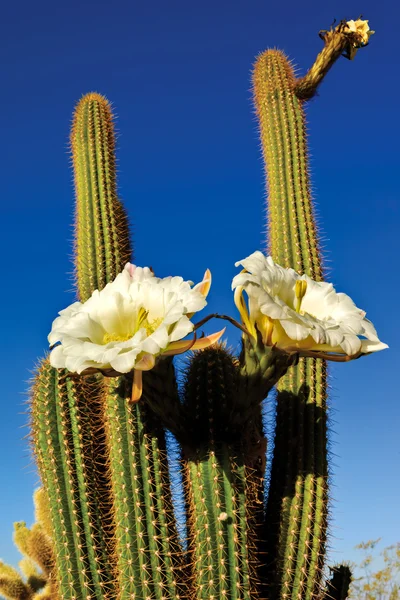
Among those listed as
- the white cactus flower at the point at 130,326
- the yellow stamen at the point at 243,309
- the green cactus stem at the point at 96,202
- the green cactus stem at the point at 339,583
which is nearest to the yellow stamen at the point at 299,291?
the yellow stamen at the point at 243,309

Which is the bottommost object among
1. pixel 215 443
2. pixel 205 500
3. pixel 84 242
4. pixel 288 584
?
pixel 288 584

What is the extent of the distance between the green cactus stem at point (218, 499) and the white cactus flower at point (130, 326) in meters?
0.46

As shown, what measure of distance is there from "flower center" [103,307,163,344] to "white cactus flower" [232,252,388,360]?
0.29 meters

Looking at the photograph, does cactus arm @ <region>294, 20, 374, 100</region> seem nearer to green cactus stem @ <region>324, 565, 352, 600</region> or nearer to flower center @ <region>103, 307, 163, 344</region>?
flower center @ <region>103, 307, 163, 344</region>

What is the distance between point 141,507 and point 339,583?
1484 millimetres

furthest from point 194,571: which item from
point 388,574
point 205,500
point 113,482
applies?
point 388,574

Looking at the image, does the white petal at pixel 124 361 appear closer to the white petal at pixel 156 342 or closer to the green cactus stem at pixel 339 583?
the white petal at pixel 156 342

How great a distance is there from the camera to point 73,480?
273cm

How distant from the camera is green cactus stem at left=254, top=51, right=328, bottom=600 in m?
2.98

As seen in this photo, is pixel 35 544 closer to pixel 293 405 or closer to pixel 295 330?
pixel 293 405

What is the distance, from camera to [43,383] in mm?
2848

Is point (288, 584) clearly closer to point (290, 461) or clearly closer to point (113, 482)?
point (290, 461)

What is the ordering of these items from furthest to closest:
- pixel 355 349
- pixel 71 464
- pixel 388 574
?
pixel 388 574, pixel 71 464, pixel 355 349

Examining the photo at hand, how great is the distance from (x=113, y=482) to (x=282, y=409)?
108 centimetres
